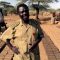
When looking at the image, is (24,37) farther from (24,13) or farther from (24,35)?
(24,13)

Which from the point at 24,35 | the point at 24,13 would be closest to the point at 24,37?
the point at 24,35

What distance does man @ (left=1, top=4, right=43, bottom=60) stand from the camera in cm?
386

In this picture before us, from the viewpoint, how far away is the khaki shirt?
152 inches

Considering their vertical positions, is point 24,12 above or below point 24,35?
above

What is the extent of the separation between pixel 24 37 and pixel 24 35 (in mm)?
25

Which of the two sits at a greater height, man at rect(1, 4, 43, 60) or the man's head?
the man's head

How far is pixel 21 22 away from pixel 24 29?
105 millimetres

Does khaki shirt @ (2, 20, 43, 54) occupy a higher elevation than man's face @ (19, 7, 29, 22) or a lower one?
lower

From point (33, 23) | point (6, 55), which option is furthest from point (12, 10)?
point (33, 23)

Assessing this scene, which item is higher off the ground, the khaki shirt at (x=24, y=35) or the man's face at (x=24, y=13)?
the man's face at (x=24, y=13)

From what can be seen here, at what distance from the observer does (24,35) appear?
3887 millimetres

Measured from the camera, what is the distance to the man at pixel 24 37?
12.7 feet

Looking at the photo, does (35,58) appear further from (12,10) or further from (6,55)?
(12,10)

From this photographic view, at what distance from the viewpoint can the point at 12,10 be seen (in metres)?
45.5
